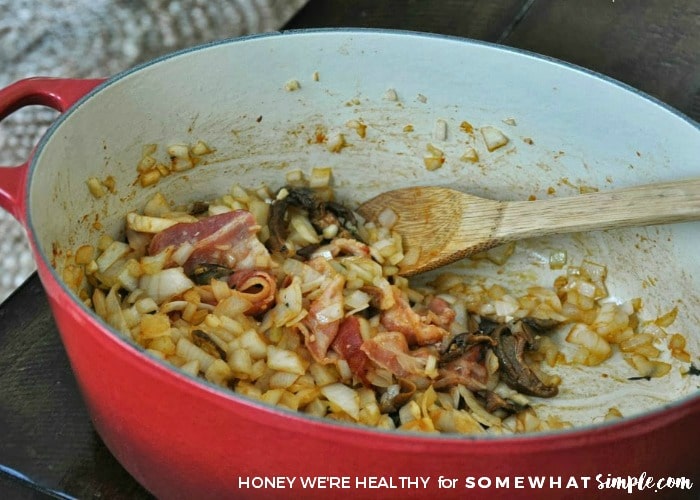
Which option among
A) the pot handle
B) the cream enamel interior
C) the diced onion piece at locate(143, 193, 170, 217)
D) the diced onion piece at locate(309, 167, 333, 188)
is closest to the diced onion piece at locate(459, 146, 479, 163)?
the cream enamel interior

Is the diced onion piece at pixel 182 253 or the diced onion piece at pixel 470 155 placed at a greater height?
the diced onion piece at pixel 470 155

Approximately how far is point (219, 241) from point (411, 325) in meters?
0.38

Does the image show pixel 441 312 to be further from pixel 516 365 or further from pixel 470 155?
pixel 470 155

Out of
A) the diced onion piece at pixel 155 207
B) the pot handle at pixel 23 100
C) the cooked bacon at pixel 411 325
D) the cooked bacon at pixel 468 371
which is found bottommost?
the cooked bacon at pixel 468 371

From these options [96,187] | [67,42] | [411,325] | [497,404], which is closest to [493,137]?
[411,325]

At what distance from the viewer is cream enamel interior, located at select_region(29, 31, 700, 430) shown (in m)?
1.38

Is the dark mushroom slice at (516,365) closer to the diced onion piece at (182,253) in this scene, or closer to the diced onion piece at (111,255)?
the diced onion piece at (182,253)

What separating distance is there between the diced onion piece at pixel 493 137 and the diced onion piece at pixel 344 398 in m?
0.57

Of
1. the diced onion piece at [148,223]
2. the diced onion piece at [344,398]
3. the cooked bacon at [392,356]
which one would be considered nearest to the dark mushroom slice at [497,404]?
the cooked bacon at [392,356]

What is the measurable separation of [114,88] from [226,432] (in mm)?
689

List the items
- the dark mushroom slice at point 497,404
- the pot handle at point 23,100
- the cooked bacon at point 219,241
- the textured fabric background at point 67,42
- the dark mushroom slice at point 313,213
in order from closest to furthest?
the pot handle at point 23,100, the dark mushroom slice at point 497,404, the cooked bacon at point 219,241, the dark mushroom slice at point 313,213, the textured fabric background at point 67,42

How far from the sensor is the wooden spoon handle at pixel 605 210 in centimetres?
126

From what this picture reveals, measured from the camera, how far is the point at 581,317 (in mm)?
1530

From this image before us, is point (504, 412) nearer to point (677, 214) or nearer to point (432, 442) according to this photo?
point (677, 214)
